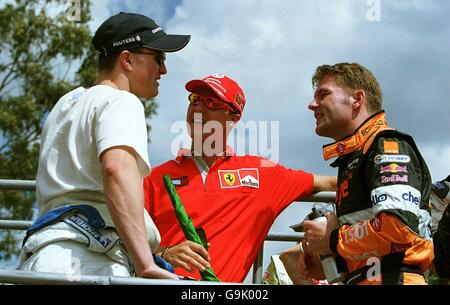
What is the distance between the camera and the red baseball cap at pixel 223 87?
14.9 ft

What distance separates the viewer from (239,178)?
4.39 m

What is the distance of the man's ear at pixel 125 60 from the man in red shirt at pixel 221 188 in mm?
870

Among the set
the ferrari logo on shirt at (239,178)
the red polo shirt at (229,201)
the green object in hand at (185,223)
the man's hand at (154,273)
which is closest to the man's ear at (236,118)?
the red polo shirt at (229,201)

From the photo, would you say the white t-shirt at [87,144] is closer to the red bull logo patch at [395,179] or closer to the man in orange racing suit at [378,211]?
the man in orange racing suit at [378,211]

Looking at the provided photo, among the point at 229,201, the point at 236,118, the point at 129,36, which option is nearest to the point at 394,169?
the point at 229,201

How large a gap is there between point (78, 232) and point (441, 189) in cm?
189

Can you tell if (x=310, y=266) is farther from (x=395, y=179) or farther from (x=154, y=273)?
(x=154, y=273)

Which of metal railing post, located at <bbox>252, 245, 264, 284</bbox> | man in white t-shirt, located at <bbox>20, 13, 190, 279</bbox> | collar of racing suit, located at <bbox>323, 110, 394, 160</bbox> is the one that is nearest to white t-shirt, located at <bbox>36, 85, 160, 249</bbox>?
man in white t-shirt, located at <bbox>20, 13, 190, 279</bbox>

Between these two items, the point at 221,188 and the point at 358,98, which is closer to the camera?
the point at 358,98

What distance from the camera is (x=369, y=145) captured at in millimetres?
3609

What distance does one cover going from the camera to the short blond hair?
4086mm
